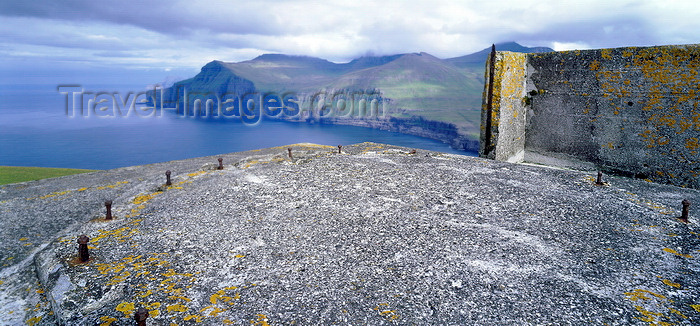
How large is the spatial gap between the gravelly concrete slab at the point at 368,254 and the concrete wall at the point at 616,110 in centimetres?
A: 182

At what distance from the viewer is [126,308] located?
3.35 m

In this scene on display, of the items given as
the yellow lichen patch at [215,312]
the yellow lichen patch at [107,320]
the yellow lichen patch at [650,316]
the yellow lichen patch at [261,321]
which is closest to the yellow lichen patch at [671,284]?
the yellow lichen patch at [650,316]

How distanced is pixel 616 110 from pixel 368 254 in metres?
7.52

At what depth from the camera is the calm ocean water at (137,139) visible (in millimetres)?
73875

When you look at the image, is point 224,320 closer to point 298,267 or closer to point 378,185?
point 298,267

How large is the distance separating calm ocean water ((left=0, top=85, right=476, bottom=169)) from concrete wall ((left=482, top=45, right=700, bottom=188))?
72.4 m

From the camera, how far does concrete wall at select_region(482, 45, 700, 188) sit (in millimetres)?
7629

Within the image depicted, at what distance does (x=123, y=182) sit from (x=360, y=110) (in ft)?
440

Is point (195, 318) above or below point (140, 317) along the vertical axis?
below

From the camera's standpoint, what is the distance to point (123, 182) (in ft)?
31.0

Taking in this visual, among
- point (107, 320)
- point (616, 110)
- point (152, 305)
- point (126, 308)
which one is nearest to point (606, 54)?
point (616, 110)

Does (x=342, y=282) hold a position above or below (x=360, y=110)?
below

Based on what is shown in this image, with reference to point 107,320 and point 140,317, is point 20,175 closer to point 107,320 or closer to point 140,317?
point 107,320

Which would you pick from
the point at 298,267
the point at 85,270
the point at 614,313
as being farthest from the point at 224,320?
the point at 614,313
